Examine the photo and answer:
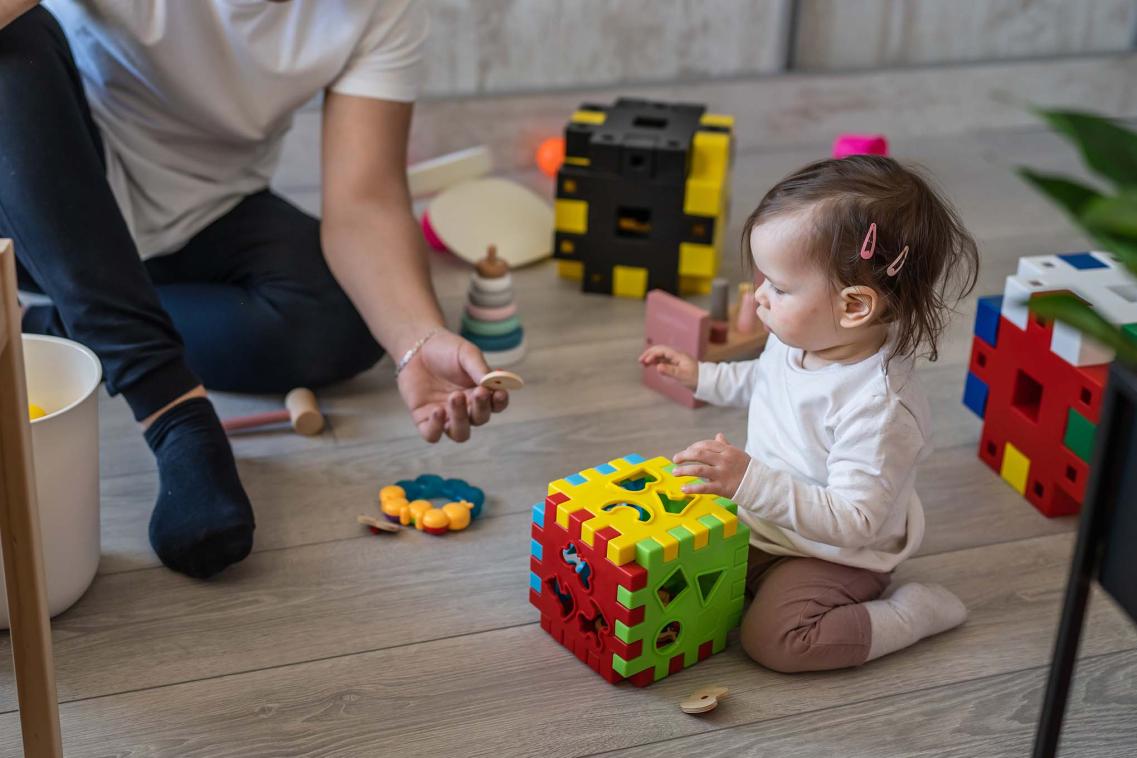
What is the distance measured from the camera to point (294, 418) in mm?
1500

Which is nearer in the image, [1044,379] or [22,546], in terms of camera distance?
[22,546]

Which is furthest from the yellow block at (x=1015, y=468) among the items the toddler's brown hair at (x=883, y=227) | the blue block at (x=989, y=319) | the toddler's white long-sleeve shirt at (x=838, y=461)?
the toddler's brown hair at (x=883, y=227)

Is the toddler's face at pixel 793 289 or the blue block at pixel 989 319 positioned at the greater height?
the toddler's face at pixel 793 289

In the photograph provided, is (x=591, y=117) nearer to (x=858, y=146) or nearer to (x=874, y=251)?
(x=858, y=146)

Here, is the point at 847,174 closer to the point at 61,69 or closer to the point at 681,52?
the point at 61,69

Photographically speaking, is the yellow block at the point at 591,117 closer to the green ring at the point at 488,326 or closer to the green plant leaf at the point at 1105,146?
the green ring at the point at 488,326

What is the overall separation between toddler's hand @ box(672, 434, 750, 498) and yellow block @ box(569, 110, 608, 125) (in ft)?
3.10

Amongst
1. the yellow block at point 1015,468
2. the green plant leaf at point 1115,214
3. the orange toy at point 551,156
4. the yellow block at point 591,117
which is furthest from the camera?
the orange toy at point 551,156

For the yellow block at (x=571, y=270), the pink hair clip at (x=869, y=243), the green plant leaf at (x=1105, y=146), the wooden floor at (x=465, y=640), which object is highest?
the green plant leaf at (x=1105, y=146)

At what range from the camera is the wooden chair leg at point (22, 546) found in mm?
789

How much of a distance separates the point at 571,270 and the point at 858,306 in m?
0.89

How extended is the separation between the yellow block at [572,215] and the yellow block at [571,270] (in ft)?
0.19

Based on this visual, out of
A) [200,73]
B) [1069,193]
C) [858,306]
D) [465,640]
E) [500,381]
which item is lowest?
[465,640]

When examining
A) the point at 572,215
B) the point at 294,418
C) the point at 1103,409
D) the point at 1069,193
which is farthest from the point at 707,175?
the point at 1069,193
